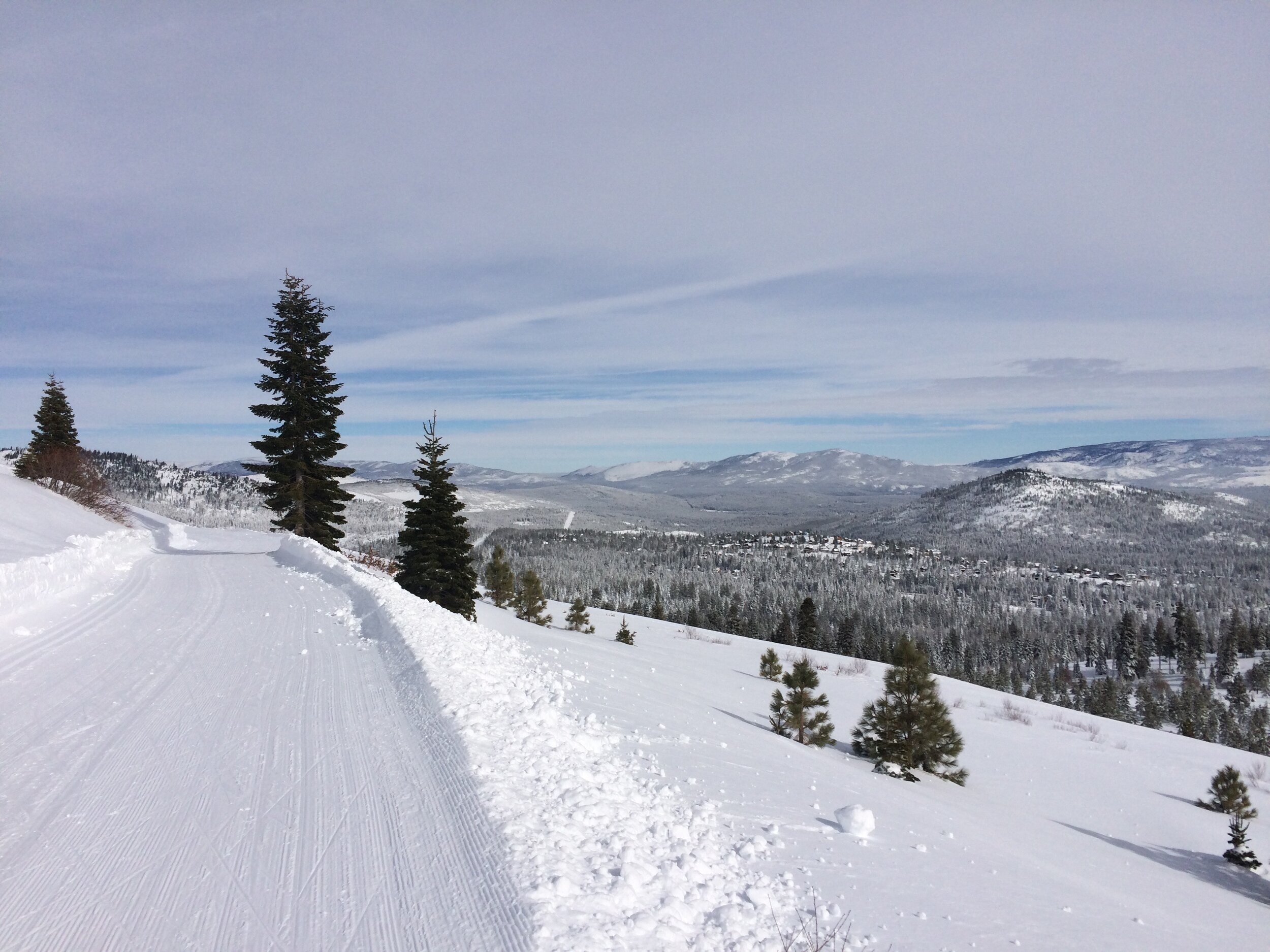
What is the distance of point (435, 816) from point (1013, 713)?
28.1 meters

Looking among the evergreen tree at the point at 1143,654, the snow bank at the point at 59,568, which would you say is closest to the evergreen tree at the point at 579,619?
the snow bank at the point at 59,568

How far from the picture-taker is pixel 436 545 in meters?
22.5

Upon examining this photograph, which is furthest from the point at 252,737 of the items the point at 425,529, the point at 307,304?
the point at 307,304

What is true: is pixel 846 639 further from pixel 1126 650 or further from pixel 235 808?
pixel 235 808

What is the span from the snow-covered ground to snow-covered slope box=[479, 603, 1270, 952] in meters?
0.06

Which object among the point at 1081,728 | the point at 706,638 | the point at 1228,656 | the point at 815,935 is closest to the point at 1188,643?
the point at 1228,656

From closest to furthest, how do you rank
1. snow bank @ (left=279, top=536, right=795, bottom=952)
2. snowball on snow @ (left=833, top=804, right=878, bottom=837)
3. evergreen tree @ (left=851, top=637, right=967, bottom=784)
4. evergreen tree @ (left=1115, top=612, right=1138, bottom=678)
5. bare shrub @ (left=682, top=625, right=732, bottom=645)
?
1. snow bank @ (left=279, top=536, right=795, bottom=952)
2. snowball on snow @ (left=833, top=804, right=878, bottom=837)
3. evergreen tree @ (left=851, top=637, right=967, bottom=784)
4. bare shrub @ (left=682, top=625, right=732, bottom=645)
5. evergreen tree @ (left=1115, top=612, right=1138, bottom=678)

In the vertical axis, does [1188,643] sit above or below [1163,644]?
above

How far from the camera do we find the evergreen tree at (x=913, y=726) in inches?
575

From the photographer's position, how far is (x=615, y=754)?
664 cm

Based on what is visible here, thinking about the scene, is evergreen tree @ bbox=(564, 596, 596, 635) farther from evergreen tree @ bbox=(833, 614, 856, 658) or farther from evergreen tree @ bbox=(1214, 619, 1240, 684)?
evergreen tree @ bbox=(1214, 619, 1240, 684)

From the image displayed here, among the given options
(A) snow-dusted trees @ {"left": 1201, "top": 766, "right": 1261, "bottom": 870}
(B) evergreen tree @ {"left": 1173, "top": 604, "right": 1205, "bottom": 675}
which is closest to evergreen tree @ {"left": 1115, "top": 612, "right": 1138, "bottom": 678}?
(B) evergreen tree @ {"left": 1173, "top": 604, "right": 1205, "bottom": 675}

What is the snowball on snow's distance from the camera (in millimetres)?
5980

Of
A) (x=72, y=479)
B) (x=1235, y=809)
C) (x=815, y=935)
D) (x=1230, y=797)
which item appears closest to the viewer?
(x=815, y=935)
